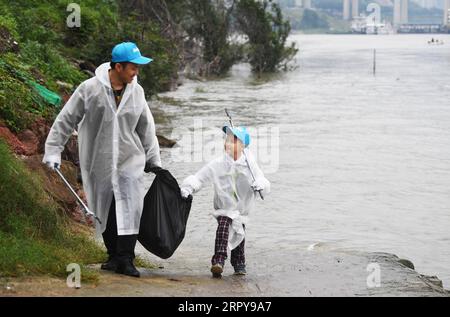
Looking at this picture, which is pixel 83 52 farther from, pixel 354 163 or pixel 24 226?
pixel 24 226

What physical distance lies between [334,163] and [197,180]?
11276 mm

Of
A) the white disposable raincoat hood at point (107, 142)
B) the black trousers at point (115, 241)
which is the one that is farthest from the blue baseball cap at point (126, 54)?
the black trousers at point (115, 241)

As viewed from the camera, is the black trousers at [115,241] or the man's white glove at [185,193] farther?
the man's white glove at [185,193]

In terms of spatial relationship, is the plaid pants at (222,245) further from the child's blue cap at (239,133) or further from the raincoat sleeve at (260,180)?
the child's blue cap at (239,133)

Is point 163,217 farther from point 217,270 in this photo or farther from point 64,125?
point 64,125

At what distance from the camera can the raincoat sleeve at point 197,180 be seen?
24.0 ft

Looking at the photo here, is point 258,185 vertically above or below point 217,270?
above

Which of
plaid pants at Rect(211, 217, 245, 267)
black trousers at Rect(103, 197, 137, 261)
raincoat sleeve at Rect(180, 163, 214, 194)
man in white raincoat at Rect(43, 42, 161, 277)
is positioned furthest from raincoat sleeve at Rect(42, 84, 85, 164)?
plaid pants at Rect(211, 217, 245, 267)

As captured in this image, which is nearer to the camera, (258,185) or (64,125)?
(64,125)

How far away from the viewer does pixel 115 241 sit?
7.13 m

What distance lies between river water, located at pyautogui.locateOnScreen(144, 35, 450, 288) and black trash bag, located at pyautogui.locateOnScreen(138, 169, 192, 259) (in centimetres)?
125

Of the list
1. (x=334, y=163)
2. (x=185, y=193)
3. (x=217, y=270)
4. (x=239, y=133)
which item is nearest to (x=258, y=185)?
(x=239, y=133)

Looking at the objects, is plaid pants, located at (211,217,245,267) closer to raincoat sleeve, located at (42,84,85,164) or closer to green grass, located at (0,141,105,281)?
green grass, located at (0,141,105,281)
